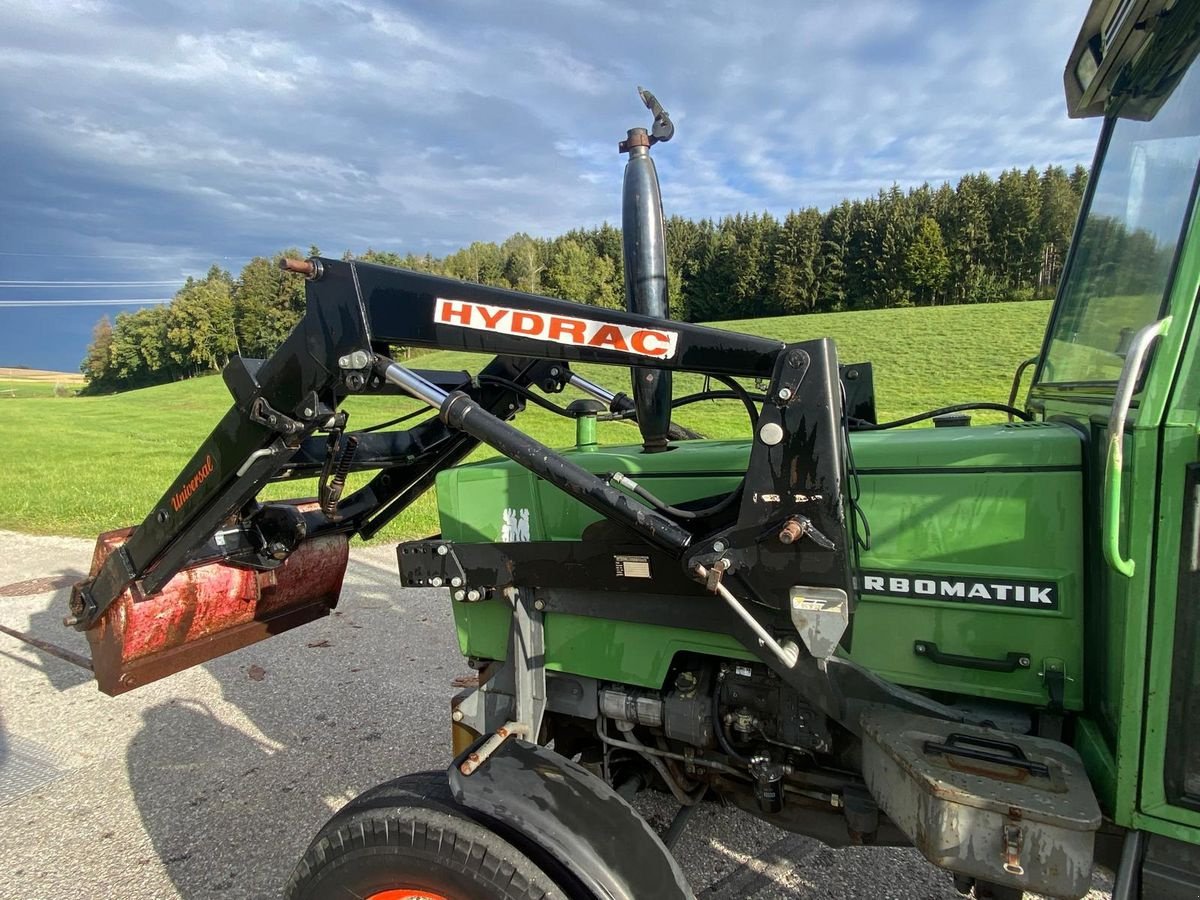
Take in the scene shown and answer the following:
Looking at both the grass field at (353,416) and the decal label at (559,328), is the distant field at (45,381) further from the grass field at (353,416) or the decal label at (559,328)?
the decal label at (559,328)

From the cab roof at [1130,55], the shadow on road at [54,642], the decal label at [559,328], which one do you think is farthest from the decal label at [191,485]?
the shadow on road at [54,642]

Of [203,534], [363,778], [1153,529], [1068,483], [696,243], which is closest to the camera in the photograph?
[1153,529]

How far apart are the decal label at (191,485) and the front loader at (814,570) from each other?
10 mm

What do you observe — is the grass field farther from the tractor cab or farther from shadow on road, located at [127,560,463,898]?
the tractor cab

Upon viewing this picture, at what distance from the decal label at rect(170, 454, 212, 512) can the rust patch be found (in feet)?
17.2

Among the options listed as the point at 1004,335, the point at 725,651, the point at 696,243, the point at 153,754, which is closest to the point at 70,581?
the point at 153,754

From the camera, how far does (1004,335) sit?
93.6ft

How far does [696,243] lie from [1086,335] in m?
63.6

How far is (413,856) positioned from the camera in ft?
5.63

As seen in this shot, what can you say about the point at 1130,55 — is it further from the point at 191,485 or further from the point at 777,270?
the point at 777,270

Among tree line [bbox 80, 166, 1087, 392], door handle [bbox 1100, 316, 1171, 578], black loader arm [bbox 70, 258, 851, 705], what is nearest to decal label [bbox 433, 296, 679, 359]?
black loader arm [bbox 70, 258, 851, 705]

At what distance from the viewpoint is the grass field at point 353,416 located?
404 inches

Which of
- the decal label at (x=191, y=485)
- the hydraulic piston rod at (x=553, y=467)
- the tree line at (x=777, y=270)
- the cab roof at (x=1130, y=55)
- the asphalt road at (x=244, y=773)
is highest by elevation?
the tree line at (x=777, y=270)

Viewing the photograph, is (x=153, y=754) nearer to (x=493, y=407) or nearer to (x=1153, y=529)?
(x=493, y=407)
